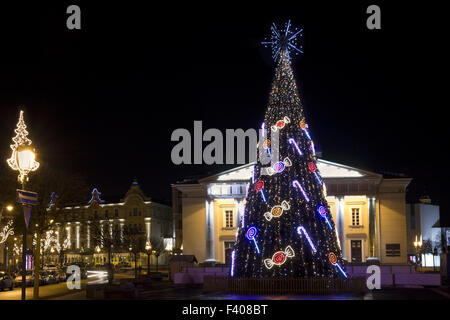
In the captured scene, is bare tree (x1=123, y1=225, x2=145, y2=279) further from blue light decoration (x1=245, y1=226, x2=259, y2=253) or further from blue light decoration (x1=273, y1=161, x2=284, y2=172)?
blue light decoration (x1=273, y1=161, x2=284, y2=172)

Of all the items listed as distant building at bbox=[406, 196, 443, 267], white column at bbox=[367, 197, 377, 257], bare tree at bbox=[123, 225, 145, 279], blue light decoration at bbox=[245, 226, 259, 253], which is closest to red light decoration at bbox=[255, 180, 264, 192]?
blue light decoration at bbox=[245, 226, 259, 253]

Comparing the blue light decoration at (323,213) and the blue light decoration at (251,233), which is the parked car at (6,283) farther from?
the blue light decoration at (323,213)

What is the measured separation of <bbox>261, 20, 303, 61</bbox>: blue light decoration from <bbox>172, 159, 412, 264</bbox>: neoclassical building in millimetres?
34228

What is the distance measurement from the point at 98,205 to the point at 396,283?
248ft

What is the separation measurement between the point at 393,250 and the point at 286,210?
4092cm

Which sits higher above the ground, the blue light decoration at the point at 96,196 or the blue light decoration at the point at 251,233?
the blue light decoration at the point at 96,196

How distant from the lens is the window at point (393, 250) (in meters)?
67.8

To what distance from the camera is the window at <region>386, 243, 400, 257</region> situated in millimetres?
67812

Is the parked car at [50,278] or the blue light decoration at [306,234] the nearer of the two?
the blue light decoration at [306,234]

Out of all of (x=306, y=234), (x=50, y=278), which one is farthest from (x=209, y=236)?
(x=306, y=234)

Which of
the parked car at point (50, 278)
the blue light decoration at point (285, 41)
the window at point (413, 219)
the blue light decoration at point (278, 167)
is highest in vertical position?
the blue light decoration at point (285, 41)

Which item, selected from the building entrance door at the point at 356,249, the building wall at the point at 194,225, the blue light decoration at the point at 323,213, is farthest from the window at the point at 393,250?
the blue light decoration at the point at 323,213
